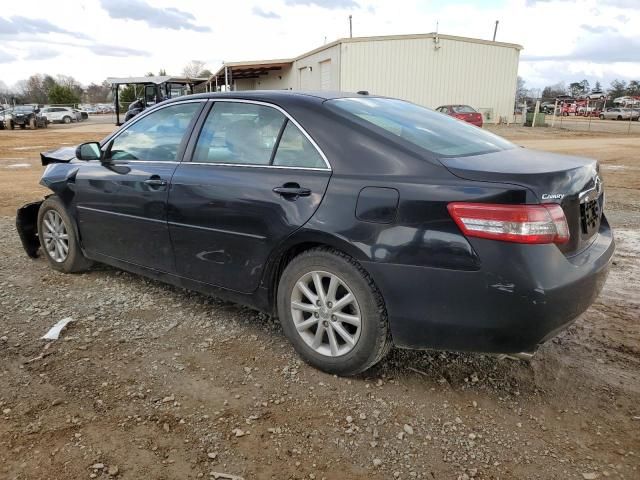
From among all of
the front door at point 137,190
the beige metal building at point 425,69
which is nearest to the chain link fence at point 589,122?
the beige metal building at point 425,69

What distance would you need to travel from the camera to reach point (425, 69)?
99.2 ft

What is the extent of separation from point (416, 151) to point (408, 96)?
29.0 m

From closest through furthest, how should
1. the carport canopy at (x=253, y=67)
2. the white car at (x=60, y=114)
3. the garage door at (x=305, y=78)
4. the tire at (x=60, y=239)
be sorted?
the tire at (x=60, y=239) → the garage door at (x=305, y=78) → the carport canopy at (x=253, y=67) → the white car at (x=60, y=114)

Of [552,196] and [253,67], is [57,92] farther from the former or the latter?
[552,196]

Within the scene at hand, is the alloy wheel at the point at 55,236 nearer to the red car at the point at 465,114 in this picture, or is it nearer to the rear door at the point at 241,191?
the rear door at the point at 241,191

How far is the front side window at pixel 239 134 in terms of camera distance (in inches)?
129

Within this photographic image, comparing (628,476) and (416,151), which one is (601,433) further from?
(416,151)

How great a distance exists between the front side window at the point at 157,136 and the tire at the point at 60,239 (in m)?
0.85

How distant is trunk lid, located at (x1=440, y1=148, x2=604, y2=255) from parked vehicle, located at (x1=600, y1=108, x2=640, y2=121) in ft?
157

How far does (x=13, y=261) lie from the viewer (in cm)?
519

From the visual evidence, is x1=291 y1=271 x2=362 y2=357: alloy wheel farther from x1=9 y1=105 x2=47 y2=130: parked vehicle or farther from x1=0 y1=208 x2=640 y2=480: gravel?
x1=9 y1=105 x2=47 y2=130: parked vehicle

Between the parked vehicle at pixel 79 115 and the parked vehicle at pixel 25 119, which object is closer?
the parked vehicle at pixel 25 119

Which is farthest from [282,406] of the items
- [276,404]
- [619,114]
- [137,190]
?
[619,114]

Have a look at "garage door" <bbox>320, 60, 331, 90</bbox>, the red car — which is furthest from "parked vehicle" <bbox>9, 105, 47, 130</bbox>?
the red car
